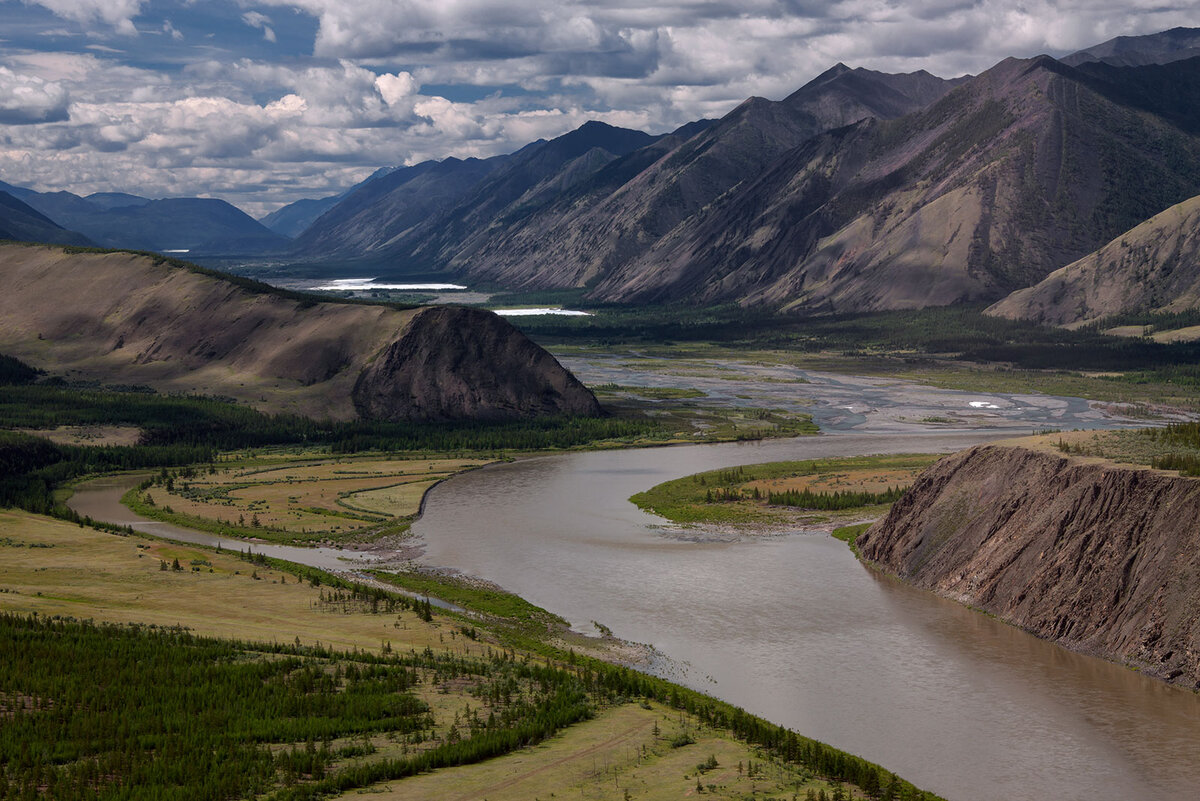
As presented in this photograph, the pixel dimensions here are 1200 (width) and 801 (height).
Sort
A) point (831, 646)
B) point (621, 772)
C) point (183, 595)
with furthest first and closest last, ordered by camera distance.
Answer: point (183, 595)
point (831, 646)
point (621, 772)

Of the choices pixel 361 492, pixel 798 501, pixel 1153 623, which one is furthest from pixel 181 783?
pixel 361 492

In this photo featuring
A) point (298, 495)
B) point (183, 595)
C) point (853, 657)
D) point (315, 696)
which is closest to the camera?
point (315, 696)

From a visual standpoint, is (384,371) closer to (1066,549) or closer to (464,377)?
(464,377)

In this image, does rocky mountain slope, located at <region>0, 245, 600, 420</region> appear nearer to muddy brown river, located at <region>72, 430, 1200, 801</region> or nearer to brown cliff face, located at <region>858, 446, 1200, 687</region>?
muddy brown river, located at <region>72, 430, 1200, 801</region>

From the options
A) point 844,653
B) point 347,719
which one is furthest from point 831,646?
point 347,719

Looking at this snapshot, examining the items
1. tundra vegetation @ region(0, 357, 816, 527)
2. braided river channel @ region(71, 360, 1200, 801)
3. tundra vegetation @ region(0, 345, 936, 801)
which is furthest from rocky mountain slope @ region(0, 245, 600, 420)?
tundra vegetation @ region(0, 345, 936, 801)

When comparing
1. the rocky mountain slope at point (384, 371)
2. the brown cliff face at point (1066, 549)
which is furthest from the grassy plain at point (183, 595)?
the rocky mountain slope at point (384, 371)

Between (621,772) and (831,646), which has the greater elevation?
(621,772)
